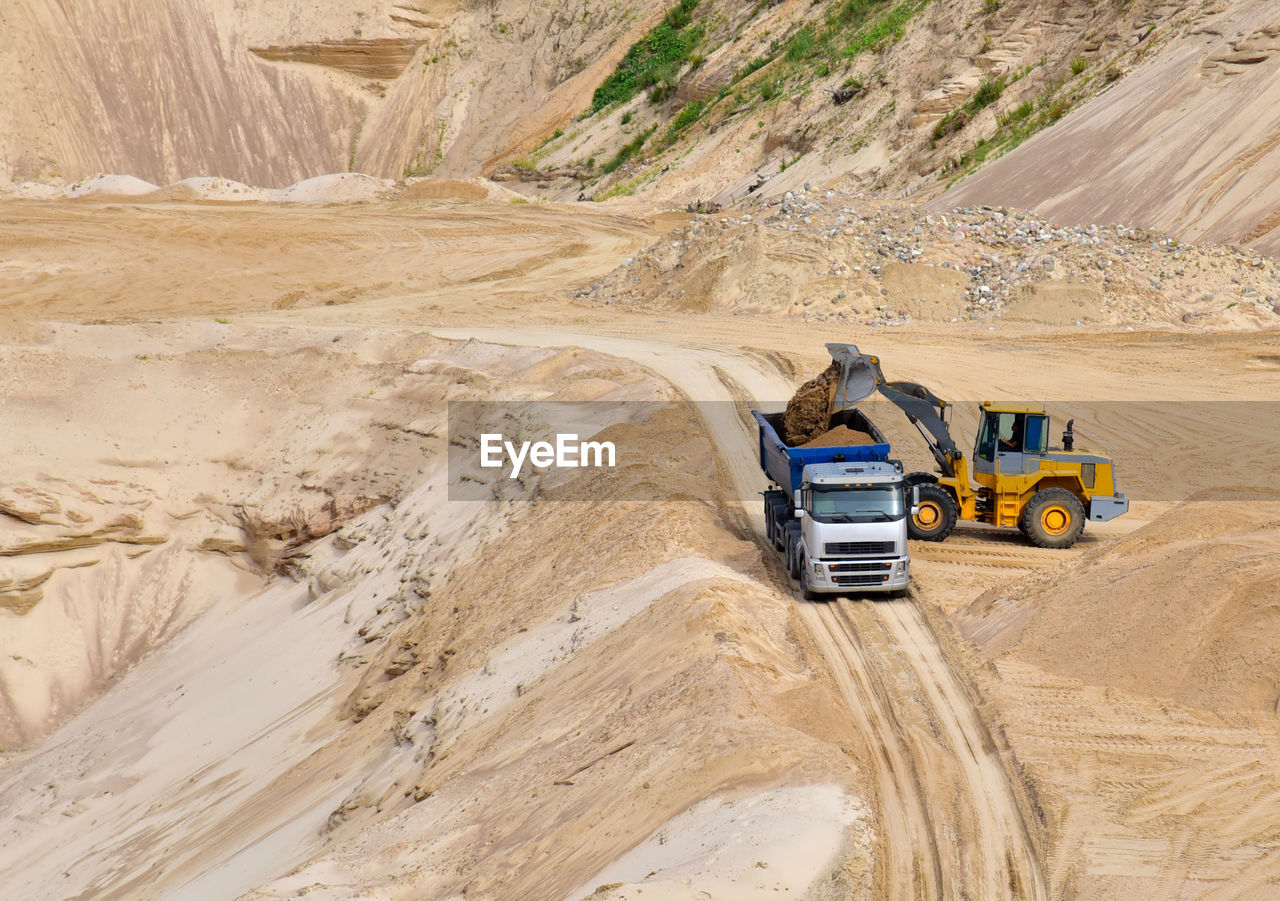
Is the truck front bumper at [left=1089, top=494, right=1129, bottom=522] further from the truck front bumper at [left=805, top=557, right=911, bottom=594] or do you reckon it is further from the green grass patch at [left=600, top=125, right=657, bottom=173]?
the green grass patch at [left=600, top=125, right=657, bottom=173]

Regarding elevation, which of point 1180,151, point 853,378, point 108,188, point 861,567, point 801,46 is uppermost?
point 801,46

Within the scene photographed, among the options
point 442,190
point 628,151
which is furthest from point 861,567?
point 628,151

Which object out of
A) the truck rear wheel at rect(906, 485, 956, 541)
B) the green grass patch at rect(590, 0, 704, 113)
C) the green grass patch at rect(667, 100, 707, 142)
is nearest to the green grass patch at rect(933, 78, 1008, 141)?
the green grass patch at rect(667, 100, 707, 142)

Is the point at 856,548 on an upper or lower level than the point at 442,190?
lower

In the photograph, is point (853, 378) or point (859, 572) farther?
point (853, 378)

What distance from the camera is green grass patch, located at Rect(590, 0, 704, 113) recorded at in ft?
181

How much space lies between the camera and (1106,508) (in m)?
16.1

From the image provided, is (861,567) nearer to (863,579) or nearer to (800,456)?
(863,579)

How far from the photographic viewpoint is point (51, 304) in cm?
3331

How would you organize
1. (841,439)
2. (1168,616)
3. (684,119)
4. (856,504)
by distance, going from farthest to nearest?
(684,119)
(841,439)
(856,504)
(1168,616)

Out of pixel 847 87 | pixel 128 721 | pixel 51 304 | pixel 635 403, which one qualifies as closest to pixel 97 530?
pixel 128 721

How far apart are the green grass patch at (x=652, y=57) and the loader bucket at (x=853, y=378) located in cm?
4088

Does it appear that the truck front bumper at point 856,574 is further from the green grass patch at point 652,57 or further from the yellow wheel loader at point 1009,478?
the green grass patch at point 652,57

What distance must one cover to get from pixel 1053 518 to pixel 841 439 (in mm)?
3111
